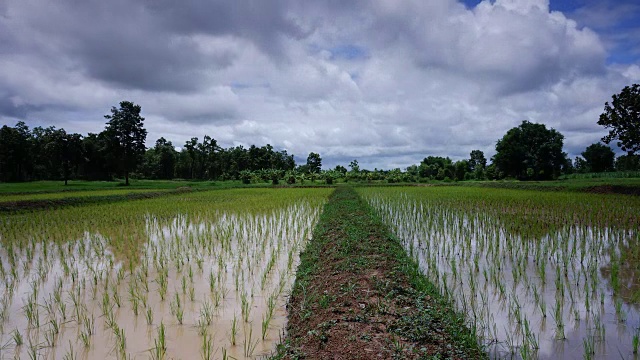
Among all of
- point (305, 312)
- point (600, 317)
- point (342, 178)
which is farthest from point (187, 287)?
point (342, 178)

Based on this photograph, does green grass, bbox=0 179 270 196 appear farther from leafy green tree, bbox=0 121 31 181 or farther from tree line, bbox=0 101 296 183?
leafy green tree, bbox=0 121 31 181

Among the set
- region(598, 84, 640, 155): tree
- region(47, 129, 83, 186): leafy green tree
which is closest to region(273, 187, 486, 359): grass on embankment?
region(598, 84, 640, 155): tree

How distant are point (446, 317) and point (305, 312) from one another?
143 centimetres

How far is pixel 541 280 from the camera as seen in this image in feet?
15.6

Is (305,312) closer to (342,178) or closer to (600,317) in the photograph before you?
(600,317)

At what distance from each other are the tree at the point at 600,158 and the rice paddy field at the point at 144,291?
80020 mm

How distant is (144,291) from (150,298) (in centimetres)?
29

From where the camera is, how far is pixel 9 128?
42594mm

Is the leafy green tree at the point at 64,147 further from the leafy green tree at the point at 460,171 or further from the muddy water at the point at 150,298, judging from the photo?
the leafy green tree at the point at 460,171

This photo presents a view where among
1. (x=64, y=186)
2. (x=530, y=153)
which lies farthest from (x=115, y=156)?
(x=530, y=153)

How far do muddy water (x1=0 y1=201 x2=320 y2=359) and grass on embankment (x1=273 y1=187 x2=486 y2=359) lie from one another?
36 centimetres

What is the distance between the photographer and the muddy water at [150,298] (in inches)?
130

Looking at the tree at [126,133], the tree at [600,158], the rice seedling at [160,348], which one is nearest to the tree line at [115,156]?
the tree at [126,133]

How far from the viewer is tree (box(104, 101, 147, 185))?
37438 millimetres
